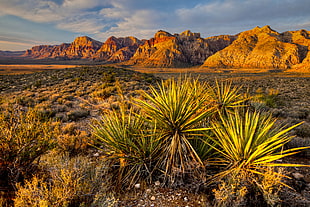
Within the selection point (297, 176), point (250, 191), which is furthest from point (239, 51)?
point (250, 191)

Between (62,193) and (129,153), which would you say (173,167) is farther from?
(62,193)

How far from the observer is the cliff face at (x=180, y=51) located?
437 feet

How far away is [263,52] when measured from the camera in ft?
313

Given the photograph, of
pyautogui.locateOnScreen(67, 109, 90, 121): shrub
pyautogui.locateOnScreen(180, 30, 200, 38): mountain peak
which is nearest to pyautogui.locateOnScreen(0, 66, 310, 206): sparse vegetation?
pyautogui.locateOnScreen(67, 109, 90, 121): shrub

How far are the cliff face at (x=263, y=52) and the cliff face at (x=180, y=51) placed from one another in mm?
30665

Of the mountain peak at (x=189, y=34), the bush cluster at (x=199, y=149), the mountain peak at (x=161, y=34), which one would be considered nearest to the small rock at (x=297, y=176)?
the bush cluster at (x=199, y=149)

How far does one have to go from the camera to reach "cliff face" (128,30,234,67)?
133m

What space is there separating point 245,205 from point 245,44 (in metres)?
133

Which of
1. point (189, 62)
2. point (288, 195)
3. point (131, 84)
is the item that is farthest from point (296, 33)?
point (288, 195)

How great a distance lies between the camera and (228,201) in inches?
94.7

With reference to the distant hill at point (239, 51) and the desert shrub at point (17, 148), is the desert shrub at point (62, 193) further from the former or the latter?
the distant hill at point (239, 51)

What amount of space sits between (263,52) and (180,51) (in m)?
66.6

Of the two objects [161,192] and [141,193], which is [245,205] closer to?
[161,192]

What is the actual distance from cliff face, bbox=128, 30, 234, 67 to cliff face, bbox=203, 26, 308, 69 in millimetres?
30665
